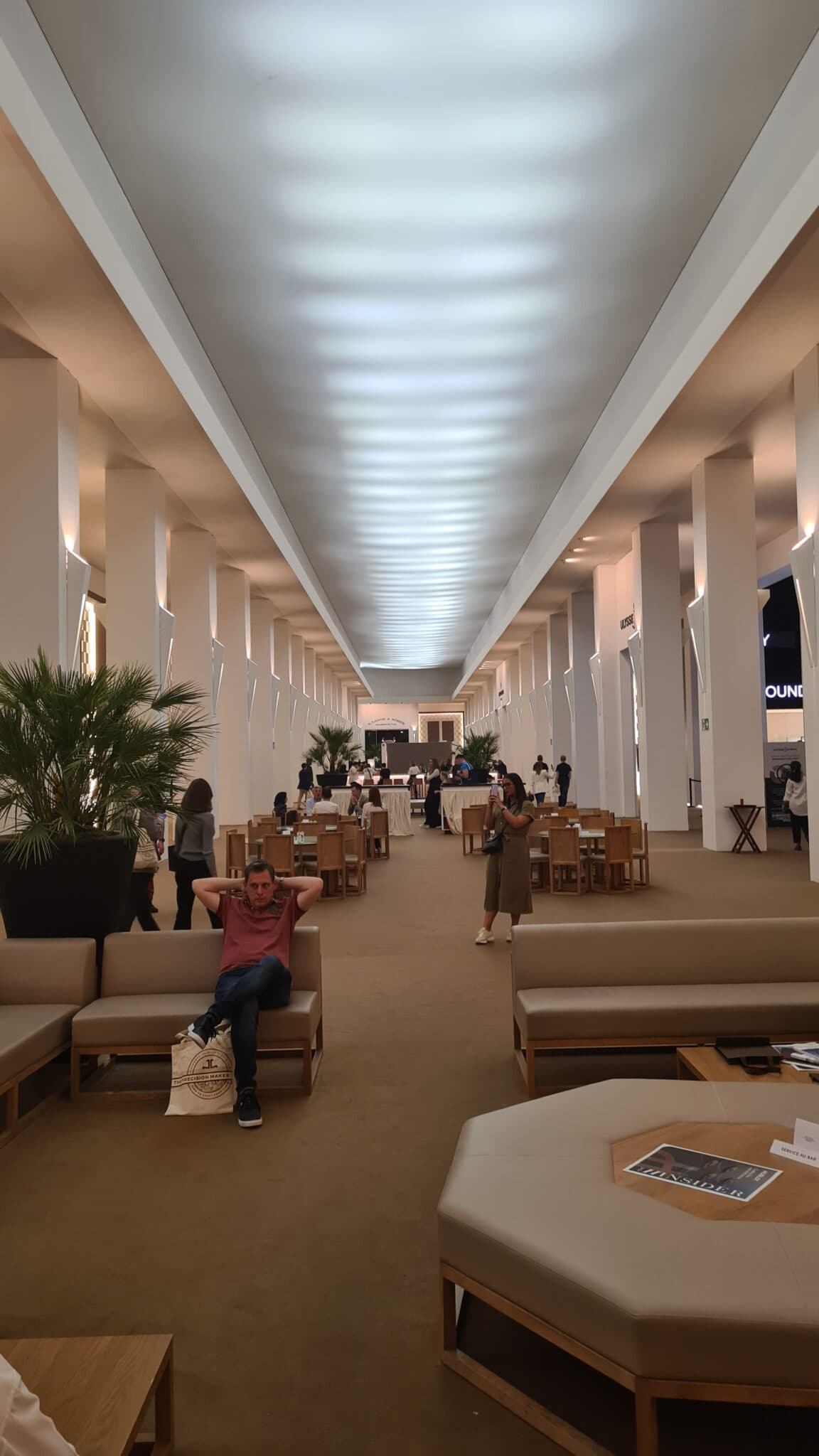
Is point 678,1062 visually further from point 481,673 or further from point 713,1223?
point 481,673

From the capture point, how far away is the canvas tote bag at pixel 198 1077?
4340 mm

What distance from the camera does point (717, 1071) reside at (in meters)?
3.87

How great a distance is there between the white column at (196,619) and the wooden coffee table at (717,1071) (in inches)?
453

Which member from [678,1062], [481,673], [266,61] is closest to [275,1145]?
[678,1062]

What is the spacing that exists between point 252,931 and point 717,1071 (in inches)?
81.4

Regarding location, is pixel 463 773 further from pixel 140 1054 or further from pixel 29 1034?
pixel 29 1034

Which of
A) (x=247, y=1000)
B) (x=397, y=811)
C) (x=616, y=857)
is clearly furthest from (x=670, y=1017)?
(x=397, y=811)

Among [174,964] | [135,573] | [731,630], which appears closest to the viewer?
[174,964]

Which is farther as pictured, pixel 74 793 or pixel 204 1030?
pixel 74 793

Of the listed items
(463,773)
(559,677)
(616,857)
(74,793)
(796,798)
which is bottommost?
(616,857)

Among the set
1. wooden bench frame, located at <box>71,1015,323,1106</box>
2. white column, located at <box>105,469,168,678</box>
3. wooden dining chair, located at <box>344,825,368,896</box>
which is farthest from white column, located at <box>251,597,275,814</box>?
wooden bench frame, located at <box>71,1015,323,1106</box>

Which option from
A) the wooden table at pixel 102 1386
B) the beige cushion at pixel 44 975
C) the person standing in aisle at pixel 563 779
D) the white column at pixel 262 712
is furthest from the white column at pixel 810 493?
the white column at pixel 262 712

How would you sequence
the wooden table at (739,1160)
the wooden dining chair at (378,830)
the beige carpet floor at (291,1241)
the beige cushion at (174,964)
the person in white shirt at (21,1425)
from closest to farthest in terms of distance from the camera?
the person in white shirt at (21,1425) < the beige carpet floor at (291,1241) < the wooden table at (739,1160) < the beige cushion at (174,964) < the wooden dining chair at (378,830)

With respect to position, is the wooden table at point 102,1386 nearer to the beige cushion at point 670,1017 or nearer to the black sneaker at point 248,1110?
the black sneaker at point 248,1110
